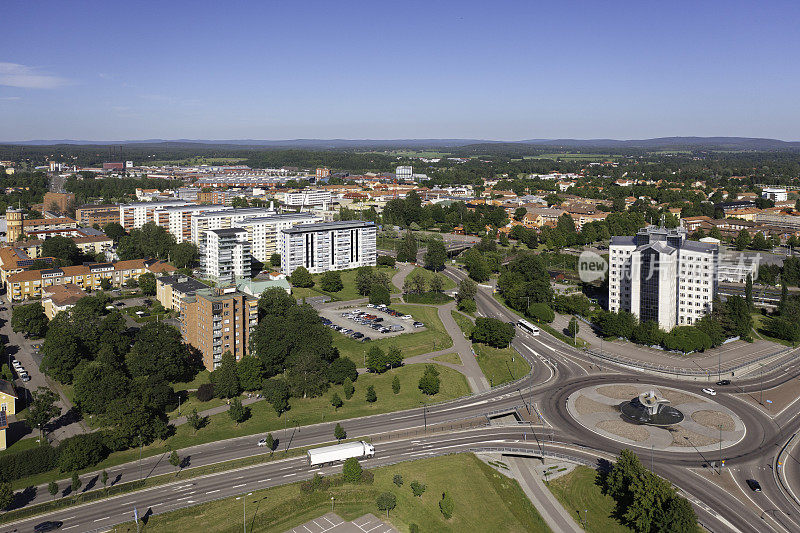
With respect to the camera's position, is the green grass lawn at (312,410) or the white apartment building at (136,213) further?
the white apartment building at (136,213)

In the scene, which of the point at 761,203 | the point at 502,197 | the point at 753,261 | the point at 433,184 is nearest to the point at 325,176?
the point at 433,184

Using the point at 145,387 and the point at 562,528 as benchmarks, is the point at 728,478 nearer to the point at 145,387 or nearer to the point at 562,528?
the point at 562,528

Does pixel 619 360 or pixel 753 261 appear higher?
pixel 753 261

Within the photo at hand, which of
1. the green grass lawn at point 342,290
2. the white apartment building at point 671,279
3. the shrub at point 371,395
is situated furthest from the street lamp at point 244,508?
the white apartment building at point 671,279

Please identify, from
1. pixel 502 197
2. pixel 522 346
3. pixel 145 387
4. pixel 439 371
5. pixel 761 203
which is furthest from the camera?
pixel 502 197

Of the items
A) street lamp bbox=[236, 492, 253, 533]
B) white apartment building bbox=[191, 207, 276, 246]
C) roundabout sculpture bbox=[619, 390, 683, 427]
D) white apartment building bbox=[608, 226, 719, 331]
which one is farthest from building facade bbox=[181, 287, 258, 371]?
white apartment building bbox=[191, 207, 276, 246]

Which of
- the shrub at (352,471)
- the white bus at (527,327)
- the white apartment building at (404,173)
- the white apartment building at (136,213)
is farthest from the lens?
the white apartment building at (404,173)

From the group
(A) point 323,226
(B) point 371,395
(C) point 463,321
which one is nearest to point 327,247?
(A) point 323,226

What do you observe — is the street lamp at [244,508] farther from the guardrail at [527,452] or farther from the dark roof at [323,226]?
the dark roof at [323,226]
